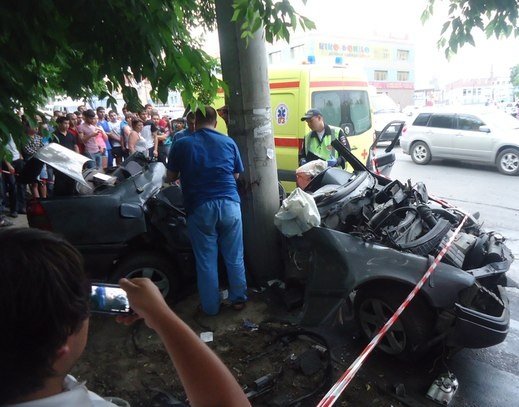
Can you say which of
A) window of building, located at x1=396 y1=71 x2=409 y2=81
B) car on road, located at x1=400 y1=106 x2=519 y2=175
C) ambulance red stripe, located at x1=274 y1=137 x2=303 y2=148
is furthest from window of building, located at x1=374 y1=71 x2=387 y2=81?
ambulance red stripe, located at x1=274 y1=137 x2=303 y2=148

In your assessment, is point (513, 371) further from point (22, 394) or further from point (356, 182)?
point (22, 394)

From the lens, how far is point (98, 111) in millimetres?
11523

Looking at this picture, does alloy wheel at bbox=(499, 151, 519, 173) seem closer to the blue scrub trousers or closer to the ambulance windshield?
the ambulance windshield

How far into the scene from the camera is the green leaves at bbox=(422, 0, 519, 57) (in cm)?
252

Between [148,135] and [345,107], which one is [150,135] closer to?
[148,135]

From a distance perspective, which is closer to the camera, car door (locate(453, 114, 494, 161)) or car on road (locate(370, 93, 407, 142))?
car door (locate(453, 114, 494, 161))

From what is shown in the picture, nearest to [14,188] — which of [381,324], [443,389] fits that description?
[381,324]

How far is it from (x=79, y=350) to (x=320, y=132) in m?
4.55

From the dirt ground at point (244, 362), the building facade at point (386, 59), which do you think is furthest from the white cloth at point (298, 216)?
the building facade at point (386, 59)

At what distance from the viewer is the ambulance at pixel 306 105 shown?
630 cm

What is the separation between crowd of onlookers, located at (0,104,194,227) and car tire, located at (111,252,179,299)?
0.86 m

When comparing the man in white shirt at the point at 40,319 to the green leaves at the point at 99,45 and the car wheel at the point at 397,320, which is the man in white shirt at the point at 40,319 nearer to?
the green leaves at the point at 99,45

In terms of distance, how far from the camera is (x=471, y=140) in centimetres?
1050

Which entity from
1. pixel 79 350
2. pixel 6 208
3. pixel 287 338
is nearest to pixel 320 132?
pixel 287 338
